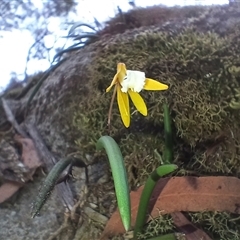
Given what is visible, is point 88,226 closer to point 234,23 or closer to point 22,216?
point 22,216

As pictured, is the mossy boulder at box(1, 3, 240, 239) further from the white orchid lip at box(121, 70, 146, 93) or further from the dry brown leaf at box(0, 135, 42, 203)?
the white orchid lip at box(121, 70, 146, 93)

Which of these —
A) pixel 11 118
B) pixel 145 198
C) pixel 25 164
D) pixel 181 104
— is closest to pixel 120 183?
pixel 145 198

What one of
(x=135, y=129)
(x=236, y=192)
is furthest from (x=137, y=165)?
(x=236, y=192)

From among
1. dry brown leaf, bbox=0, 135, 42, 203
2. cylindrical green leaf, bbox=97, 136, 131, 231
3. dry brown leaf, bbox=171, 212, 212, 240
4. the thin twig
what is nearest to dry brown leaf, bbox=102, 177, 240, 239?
dry brown leaf, bbox=171, 212, 212, 240

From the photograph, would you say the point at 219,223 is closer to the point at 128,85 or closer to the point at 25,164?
the point at 128,85

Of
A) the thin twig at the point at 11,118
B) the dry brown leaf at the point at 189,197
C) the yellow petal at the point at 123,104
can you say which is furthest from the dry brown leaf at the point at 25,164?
the yellow petal at the point at 123,104

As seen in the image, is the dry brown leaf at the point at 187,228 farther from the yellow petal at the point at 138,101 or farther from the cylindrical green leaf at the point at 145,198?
the yellow petal at the point at 138,101
